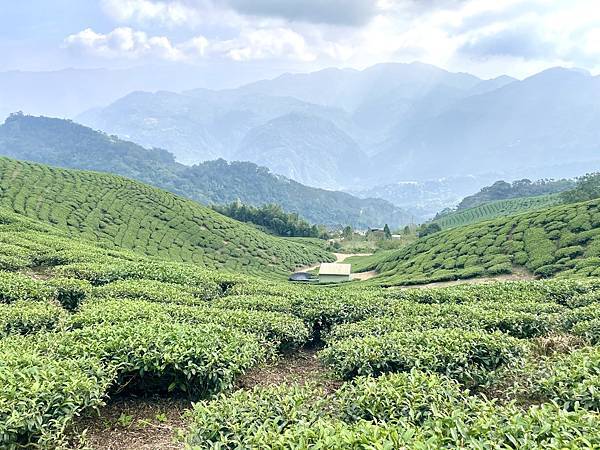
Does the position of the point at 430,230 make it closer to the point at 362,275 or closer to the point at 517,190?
the point at 362,275

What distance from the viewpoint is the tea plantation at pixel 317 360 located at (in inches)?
Result: 159

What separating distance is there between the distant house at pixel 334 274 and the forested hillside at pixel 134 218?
275 inches

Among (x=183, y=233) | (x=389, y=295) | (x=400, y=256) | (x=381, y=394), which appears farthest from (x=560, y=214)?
(x=183, y=233)

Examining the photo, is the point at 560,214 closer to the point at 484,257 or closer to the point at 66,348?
the point at 484,257

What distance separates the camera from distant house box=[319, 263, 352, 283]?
51.6 m

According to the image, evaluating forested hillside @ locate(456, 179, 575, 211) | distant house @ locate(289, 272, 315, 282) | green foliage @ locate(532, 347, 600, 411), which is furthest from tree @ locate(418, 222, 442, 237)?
green foliage @ locate(532, 347, 600, 411)

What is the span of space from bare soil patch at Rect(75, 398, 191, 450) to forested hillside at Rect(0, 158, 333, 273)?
36158 mm

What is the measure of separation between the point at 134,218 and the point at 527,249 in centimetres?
4141

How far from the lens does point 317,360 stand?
27.6 feet

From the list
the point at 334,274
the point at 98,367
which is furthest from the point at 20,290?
the point at 334,274

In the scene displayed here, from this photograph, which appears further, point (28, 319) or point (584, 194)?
point (584, 194)

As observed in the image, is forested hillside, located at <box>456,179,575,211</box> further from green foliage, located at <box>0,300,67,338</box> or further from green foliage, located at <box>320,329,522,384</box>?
green foliage, located at <box>0,300,67,338</box>

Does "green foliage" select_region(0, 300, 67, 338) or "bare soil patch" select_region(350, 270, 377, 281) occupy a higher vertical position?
"green foliage" select_region(0, 300, 67, 338)

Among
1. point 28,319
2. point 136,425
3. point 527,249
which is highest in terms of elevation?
point 28,319
